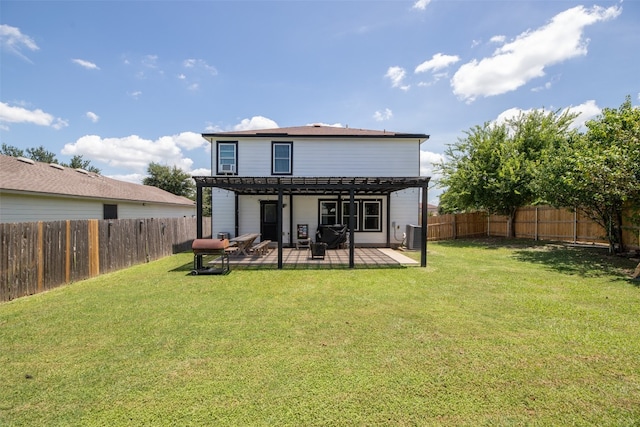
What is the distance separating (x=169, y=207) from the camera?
21.9 metres

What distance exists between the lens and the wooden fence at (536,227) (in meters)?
12.6

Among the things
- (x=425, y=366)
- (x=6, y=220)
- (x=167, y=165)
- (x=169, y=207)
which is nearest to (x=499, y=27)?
(x=425, y=366)

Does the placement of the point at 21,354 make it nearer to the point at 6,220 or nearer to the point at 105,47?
the point at 6,220

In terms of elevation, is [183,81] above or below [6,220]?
above

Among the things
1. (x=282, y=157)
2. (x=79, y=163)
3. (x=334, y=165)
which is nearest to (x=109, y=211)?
(x=282, y=157)

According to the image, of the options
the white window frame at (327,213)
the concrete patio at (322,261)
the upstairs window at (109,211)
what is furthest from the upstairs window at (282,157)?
the upstairs window at (109,211)

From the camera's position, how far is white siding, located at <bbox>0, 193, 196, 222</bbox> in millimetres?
9719

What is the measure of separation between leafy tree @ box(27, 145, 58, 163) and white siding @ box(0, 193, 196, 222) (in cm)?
3729

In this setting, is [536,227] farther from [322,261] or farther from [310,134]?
[310,134]

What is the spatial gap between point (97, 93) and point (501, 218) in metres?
24.8

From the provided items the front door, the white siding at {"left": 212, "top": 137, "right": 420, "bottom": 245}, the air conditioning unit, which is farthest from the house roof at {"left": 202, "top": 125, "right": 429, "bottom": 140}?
the front door

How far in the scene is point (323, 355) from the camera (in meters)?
3.30

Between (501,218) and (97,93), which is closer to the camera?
(97,93)

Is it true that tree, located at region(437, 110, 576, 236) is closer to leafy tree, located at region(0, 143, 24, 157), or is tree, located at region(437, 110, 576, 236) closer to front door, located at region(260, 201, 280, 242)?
front door, located at region(260, 201, 280, 242)
